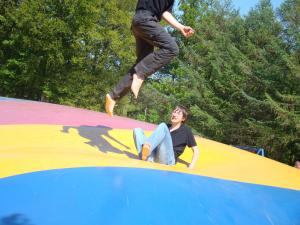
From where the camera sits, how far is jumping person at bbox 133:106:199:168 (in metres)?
4.19

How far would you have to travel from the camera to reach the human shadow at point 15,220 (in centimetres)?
250

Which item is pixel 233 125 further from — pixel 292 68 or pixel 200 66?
pixel 200 66

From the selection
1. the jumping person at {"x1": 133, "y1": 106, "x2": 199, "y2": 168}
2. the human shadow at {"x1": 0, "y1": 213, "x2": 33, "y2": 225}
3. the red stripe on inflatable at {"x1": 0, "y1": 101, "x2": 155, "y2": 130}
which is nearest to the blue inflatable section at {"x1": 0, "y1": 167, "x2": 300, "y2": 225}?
the human shadow at {"x1": 0, "y1": 213, "x2": 33, "y2": 225}

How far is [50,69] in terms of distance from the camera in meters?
20.2

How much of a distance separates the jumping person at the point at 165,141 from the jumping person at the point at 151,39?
0.51m

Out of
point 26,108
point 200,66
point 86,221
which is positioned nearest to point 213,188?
point 86,221

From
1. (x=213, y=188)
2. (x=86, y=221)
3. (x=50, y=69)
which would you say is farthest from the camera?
(x=50, y=69)

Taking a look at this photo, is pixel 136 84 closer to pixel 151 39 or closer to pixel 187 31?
pixel 151 39

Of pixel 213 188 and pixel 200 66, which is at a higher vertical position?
pixel 200 66

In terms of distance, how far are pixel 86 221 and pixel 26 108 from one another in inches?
195

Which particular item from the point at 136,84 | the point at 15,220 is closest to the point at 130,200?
the point at 15,220

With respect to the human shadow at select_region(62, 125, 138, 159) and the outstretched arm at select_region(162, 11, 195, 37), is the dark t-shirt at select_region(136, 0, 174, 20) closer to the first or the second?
the outstretched arm at select_region(162, 11, 195, 37)

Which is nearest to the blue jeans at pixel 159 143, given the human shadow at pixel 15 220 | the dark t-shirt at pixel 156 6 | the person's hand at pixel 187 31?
the person's hand at pixel 187 31

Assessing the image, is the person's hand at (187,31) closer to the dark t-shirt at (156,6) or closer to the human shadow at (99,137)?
the dark t-shirt at (156,6)
